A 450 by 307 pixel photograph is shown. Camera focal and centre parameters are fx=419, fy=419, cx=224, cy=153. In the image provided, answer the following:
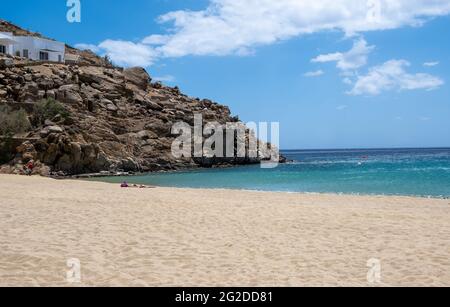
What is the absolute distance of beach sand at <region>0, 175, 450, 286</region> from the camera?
678cm

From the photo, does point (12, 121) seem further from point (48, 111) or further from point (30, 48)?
point (30, 48)

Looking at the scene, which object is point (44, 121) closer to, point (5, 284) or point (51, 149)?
point (51, 149)

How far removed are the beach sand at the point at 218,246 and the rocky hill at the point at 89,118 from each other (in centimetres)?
2821

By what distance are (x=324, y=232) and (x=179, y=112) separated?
173 ft

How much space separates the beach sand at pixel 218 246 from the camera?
6.78 m

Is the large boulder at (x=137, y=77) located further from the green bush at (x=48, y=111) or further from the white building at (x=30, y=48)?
the green bush at (x=48, y=111)

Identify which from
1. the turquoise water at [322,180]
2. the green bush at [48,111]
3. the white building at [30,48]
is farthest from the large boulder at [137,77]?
the turquoise water at [322,180]

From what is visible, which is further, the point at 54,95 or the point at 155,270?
the point at 54,95

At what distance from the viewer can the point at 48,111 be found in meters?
46.0

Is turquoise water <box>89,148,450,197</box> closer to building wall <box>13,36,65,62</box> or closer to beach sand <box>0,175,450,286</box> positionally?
beach sand <box>0,175,450,286</box>

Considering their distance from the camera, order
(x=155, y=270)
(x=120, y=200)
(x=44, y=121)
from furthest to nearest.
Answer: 1. (x=44, y=121)
2. (x=120, y=200)
3. (x=155, y=270)

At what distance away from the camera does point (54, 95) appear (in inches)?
2002
